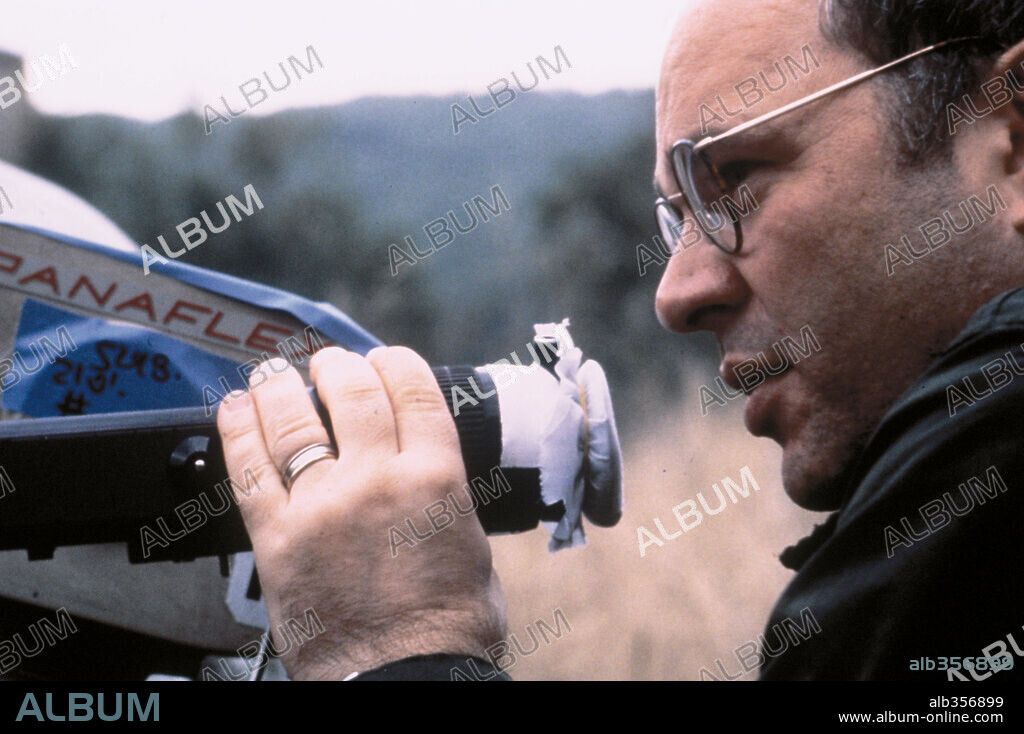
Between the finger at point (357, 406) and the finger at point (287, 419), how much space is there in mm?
15

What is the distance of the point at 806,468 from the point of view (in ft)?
3.27

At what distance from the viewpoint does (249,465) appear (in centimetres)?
85

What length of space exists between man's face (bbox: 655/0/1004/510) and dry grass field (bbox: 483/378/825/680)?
5.5 inches

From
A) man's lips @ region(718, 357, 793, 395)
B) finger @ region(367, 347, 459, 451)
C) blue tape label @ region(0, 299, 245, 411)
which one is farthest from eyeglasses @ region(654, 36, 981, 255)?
blue tape label @ region(0, 299, 245, 411)

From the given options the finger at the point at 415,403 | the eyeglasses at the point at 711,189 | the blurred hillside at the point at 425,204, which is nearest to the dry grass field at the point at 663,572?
the blurred hillside at the point at 425,204

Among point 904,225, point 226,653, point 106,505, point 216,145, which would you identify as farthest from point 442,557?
point 216,145

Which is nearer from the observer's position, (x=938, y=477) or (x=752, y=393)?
(x=938, y=477)

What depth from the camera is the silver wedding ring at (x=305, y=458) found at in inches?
32.4

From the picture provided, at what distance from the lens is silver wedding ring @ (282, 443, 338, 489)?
824 millimetres

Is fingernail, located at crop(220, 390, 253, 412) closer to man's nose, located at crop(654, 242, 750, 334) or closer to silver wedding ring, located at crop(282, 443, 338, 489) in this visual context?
silver wedding ring, located at crop(282, 443, 338, 489)

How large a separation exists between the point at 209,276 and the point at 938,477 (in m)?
0.96

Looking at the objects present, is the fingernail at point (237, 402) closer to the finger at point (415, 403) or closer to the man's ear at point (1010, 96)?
the finger at point (415, 403)

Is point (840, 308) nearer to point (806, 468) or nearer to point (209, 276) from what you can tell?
point (806, 468)

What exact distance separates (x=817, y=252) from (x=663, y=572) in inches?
17.6
